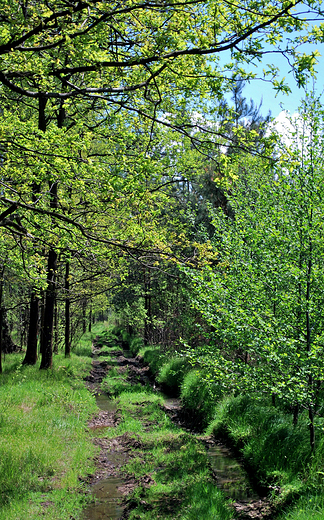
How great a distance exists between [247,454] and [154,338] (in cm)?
1820

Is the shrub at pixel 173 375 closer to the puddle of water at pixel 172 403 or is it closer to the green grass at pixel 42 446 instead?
the puddle of water at pixel 172 403

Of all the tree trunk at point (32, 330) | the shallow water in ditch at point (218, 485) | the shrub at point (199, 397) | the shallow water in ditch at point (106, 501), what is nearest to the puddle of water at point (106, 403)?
the shrub at point (199, 397)

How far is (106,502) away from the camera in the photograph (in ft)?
21.0

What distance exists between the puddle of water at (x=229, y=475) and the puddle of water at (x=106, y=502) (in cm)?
187

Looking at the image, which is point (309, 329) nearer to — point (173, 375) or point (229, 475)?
point (229, 475)

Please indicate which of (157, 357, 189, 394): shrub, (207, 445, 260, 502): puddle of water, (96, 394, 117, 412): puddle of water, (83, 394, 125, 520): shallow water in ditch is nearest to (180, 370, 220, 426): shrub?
(157, 357, 189, 394): shrub

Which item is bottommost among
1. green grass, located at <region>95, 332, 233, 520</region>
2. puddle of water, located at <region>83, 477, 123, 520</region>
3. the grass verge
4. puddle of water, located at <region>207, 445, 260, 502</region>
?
puddle of water, located at <region>207, 445, 260, 502</region>

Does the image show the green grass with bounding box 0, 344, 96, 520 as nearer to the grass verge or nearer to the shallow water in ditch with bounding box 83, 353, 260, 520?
the grass verge

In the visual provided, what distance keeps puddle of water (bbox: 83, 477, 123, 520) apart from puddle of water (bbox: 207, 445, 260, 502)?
1870 millimetres

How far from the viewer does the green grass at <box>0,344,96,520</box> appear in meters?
5.81

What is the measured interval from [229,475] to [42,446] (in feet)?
12.0

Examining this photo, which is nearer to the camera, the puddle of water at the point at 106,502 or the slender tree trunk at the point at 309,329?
the puddle of water at the point at 106,502

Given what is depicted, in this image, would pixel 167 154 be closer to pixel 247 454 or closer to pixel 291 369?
pixel 291 369

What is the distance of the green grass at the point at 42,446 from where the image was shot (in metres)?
5.81
